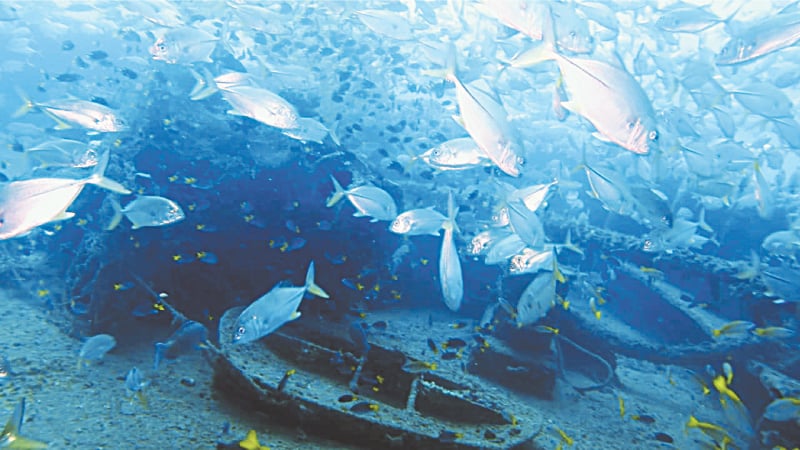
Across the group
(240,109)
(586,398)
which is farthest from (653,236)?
(240,109)

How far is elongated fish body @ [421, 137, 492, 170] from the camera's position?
540 cm

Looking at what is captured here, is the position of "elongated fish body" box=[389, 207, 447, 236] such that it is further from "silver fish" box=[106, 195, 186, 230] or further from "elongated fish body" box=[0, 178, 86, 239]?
"elongated fish body" box=[0, 178, 86, 239]

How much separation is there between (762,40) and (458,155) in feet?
11.2

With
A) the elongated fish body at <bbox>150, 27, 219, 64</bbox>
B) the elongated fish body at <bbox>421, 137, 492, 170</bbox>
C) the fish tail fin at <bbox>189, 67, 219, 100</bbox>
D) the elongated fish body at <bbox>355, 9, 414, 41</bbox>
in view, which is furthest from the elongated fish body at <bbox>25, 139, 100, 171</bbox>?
the elongated fish body at <bbox>421, 137, 492, 170</bbox>

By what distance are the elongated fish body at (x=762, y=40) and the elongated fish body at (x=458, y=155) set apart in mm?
2732

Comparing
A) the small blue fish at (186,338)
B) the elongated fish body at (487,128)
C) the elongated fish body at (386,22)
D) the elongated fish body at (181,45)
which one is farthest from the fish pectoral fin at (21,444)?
the elongated fish body at (386,22)

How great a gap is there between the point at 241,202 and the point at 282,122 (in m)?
2.11

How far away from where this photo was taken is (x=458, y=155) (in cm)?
546

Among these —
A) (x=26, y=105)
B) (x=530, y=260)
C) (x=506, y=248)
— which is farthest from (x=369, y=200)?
(x=26, y=105)

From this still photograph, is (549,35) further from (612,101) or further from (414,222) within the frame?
(414,222)

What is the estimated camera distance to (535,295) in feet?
16.5

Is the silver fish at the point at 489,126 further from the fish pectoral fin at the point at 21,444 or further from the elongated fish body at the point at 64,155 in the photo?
the elongated fish body at the point at 64,155

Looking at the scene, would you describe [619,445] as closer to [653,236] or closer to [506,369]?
[506,369]

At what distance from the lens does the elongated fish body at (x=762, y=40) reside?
4141 mm
